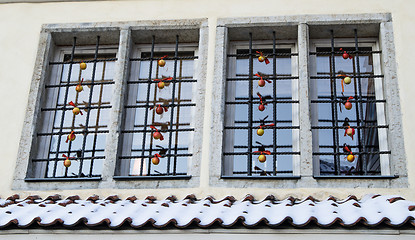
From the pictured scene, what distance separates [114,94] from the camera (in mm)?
6715

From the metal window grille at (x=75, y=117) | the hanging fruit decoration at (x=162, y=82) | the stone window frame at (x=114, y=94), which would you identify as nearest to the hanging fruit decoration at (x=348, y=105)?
the stone window frame at (x=114, y=94)

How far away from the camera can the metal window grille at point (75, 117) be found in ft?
21.9

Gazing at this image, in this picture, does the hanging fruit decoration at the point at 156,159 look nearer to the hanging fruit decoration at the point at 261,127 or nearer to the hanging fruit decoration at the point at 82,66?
the hanging fruit decoration at the point at 261,127

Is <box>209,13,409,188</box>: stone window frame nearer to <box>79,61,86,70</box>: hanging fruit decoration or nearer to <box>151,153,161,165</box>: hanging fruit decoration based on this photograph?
<box>151,153,161,165</box>: hanging fruit decoration

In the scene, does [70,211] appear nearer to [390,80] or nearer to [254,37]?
[254,37]

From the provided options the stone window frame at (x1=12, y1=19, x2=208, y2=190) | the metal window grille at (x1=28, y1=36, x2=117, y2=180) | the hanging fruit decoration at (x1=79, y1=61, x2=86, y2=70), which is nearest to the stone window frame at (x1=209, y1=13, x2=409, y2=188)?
the stone window frame at (x1=12, y1=19, x2=208, y2=190)

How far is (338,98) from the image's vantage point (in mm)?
6668

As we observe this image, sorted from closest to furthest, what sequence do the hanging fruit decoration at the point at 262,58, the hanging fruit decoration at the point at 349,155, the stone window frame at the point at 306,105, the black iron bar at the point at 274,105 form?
1. the stone window frame at the point at 306,105
2. the hanging fruit decoration at the point at 349,155
3. the black iron bar at the point at 274,105
4. the hanging fruit decoration at the point at 262,58

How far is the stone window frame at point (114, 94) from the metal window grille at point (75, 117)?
4.5 inches

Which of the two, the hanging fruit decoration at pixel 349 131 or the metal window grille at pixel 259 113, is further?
the metal window grille at pixel 259 113

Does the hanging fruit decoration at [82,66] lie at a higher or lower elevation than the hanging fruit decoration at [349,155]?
higher

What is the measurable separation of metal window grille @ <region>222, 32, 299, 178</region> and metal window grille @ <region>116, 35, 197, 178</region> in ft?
1.36

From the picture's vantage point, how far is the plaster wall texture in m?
6.15

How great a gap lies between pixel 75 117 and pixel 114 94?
56cm
